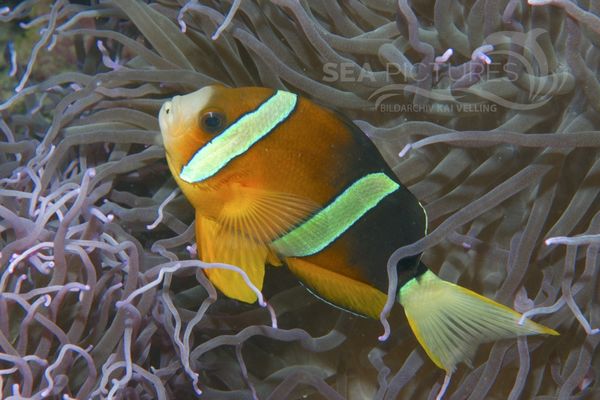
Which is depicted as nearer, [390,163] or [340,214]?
[340,214]

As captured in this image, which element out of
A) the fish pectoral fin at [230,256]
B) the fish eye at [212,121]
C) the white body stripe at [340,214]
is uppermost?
the fish eye at [212,121]

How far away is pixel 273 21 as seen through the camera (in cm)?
121

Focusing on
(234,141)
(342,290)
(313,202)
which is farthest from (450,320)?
(234,141)

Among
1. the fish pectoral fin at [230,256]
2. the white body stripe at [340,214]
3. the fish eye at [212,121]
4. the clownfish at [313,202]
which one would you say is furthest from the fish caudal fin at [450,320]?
the fish eye at [212,121]

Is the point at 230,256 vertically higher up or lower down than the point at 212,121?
lower down

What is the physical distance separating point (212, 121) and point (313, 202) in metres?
0.21

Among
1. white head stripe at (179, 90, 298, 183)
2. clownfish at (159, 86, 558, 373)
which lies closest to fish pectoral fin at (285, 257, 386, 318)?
clownfish at (159, 86, 558, 373)

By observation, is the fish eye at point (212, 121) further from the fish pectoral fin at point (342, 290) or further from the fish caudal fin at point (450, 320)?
the fish caudal fin at point (450, 320)

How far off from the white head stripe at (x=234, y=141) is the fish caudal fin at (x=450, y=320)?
0.35m

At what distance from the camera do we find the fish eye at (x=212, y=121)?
975 mm

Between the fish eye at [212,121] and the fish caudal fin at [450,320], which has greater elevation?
the fish eye at [212,121]

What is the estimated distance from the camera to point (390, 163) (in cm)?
115

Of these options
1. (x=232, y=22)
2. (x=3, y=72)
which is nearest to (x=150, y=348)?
(x=232, y=22)

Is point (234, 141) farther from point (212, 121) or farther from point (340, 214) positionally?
point (340, 214)
